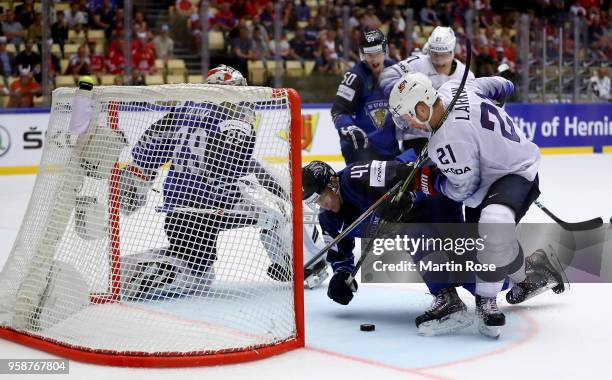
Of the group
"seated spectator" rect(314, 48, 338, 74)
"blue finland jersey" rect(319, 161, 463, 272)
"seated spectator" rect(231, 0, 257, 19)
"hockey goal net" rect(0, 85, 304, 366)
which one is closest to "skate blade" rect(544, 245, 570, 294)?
"blue finland jersey" rect(319, 161, 463, 272)

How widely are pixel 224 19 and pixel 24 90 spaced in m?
2.76

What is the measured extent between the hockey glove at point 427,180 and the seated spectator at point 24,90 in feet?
22.7

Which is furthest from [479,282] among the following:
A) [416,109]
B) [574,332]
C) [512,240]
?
[416,109]

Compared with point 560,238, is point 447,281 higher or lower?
higher

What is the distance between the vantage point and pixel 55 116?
3.64m

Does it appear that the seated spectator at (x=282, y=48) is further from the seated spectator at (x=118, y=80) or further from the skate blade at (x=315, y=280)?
the skate blade at (x=315, y=280)

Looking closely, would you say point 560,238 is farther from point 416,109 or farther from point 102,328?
point 102,328

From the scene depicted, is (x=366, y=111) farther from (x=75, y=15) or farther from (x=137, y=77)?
(x=75, y=15)

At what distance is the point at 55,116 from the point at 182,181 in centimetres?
59

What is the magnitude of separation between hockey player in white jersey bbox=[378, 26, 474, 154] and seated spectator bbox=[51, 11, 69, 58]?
5.75m

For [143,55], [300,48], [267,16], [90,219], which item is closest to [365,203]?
[90,219]

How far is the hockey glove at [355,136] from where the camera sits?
5.19 m

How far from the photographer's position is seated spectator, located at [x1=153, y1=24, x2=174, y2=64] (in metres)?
10.7

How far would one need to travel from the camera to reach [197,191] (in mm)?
3441
